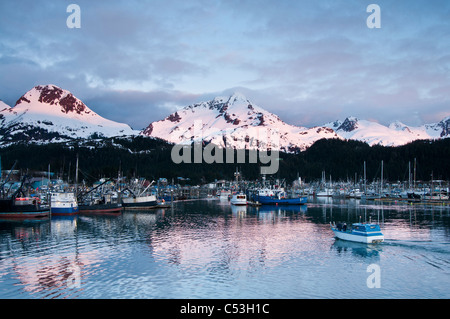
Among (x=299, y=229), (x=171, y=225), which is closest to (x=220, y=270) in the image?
(x=299, y=229)

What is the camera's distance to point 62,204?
88438mm

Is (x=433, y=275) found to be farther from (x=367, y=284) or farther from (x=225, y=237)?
(x=225, y=237)

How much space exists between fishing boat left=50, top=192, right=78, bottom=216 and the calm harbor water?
27568 mm

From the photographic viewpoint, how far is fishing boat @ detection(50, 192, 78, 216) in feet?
288

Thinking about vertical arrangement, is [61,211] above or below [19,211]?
below

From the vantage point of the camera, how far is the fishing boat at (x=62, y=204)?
288 feet

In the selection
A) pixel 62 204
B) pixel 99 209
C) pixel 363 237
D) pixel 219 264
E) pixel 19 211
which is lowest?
pixel 219 264

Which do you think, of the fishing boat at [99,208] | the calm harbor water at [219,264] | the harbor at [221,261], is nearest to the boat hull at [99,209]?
the fishing boat at [99,208]

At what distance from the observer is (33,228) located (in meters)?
64.5

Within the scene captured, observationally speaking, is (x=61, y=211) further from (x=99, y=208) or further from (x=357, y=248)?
(x=357, y=248)

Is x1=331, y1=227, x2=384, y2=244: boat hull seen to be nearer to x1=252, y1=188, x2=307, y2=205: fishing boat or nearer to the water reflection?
the water reflection

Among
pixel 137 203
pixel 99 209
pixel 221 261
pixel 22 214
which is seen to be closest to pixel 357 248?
pixel 221 261

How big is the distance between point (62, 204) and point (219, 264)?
62.6 metres
